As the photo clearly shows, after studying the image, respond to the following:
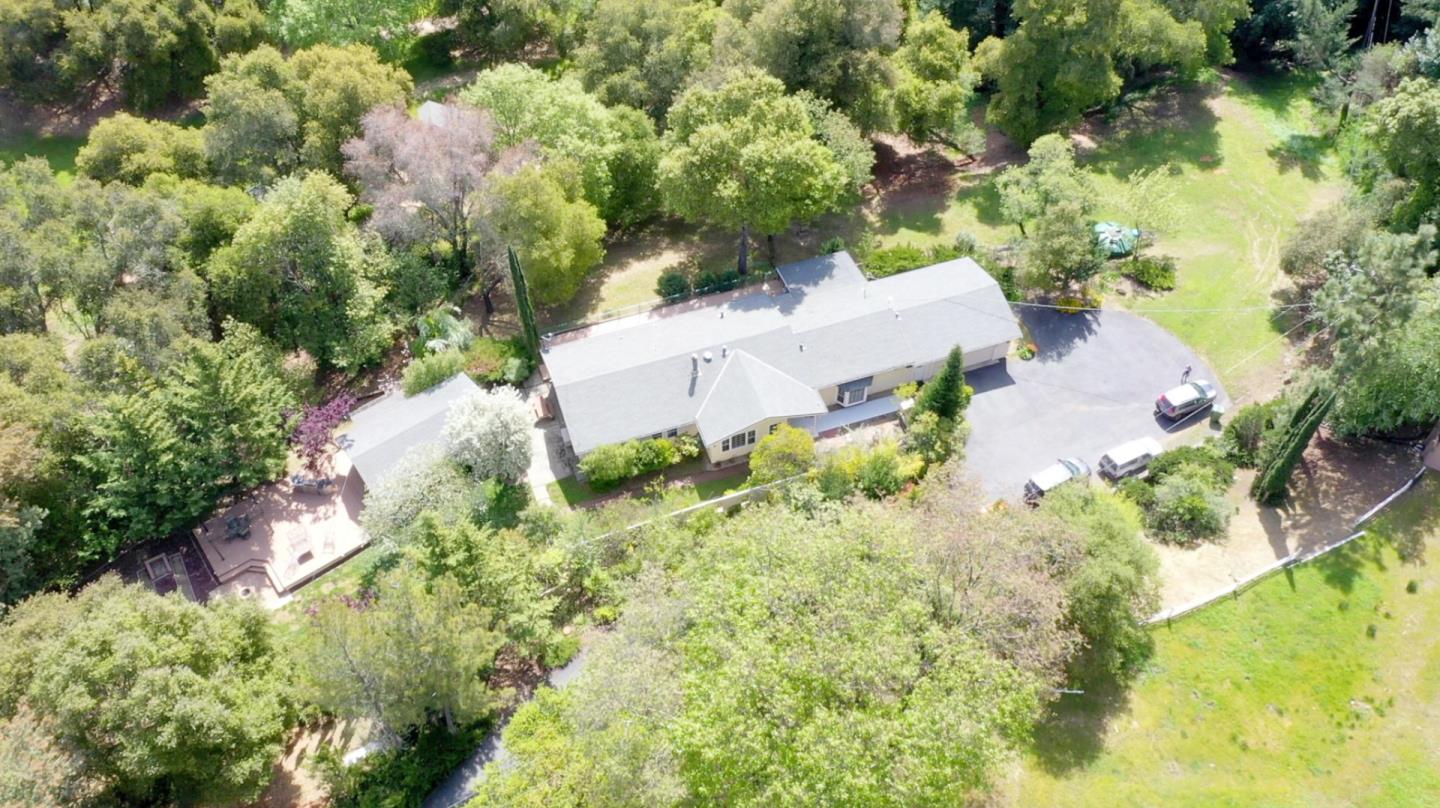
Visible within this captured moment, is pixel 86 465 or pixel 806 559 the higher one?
pixel 86 465

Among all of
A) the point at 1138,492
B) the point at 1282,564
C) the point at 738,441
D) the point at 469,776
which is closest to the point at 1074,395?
the point at 1138,492

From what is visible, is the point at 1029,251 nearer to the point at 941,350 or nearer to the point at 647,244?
the point at 941,350

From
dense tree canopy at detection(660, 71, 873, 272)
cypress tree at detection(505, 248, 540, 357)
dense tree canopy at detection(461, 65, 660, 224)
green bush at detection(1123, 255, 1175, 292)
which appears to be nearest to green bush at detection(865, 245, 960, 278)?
dense tree canopy at detection(660, 71, 873, 272)

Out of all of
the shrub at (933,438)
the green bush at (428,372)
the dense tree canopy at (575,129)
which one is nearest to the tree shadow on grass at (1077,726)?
the shrub at (933,438)

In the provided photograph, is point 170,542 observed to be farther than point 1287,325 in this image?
No

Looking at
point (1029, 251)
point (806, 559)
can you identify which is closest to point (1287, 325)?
point (1029, 251)

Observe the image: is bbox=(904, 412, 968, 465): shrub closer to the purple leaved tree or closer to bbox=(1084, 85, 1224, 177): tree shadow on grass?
bbox=(1084, 85, 1224, 177): tree shadow on grass

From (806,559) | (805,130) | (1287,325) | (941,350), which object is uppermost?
(805,130)
